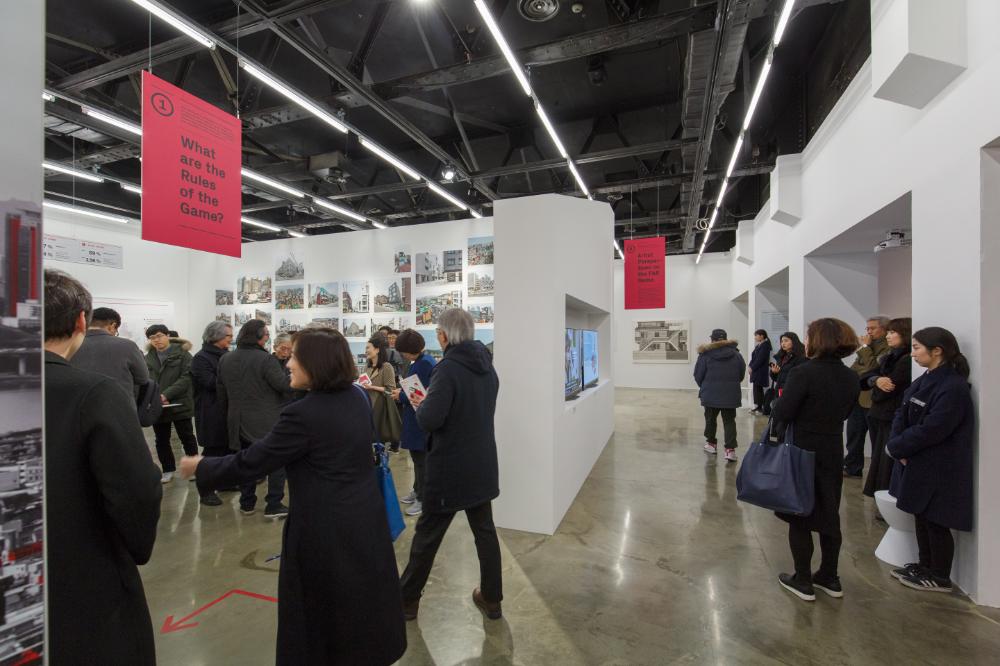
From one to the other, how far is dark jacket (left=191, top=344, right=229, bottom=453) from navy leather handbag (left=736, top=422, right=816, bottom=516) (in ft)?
13.5

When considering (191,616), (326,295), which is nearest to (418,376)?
(191,616)

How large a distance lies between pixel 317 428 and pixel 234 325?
10.8 meters

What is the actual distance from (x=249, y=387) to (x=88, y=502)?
9.72ft

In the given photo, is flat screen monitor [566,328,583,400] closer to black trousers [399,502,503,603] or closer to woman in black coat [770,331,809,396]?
black trousers [399,502,503,603]

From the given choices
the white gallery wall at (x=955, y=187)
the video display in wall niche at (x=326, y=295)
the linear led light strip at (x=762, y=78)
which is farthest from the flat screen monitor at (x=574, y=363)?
the video display in wall niche at (x=326, y=295)

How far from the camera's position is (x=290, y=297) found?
Result: 33.9 ft

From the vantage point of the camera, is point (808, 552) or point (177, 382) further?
point (177, 382)

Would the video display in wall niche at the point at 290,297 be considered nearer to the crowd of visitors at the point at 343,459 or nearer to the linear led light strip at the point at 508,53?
the crowd of visitors at the point at 343,459

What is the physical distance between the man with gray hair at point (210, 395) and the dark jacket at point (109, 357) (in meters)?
0.54

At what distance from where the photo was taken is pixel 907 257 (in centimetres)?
732

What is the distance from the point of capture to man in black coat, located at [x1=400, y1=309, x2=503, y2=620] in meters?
2.35

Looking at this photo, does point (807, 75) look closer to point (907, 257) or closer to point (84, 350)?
point (907, 257)

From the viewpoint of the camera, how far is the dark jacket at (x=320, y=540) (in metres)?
1.55

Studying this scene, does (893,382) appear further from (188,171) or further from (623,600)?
(188,171)
